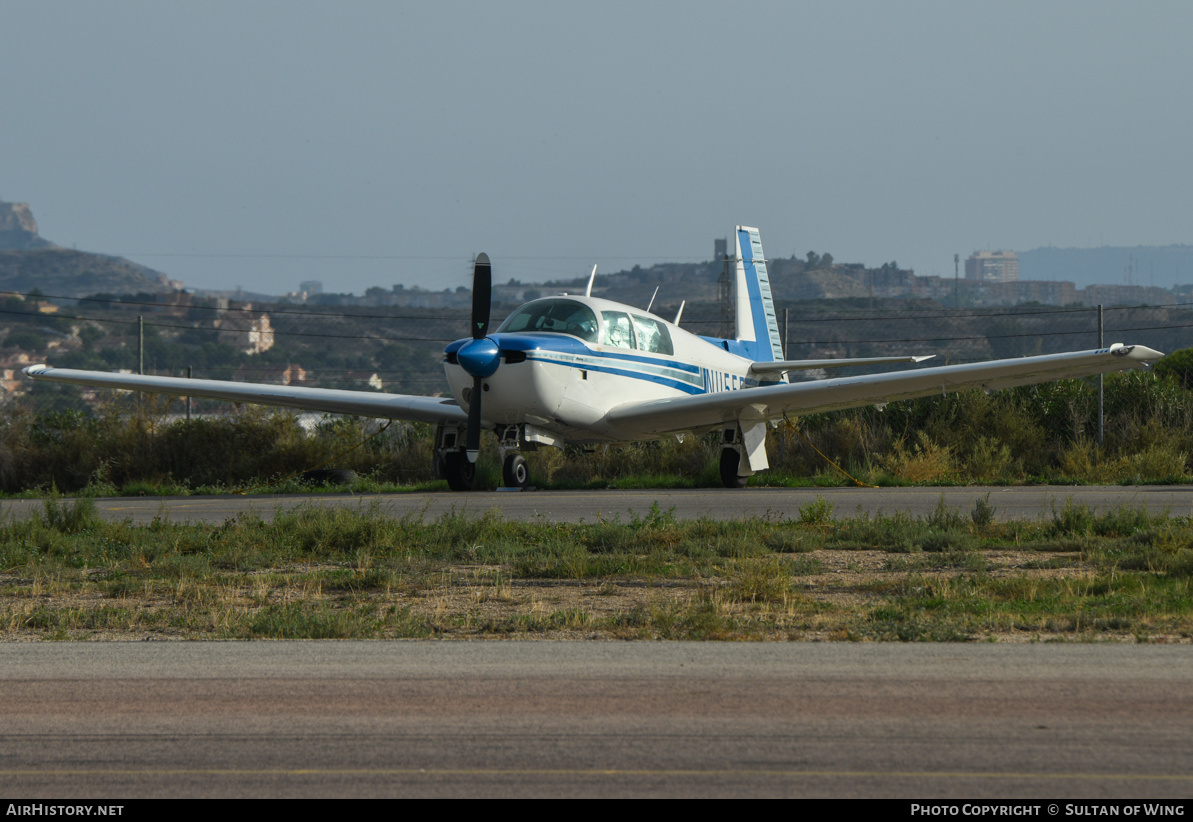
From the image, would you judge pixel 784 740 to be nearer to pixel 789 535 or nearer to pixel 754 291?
pixel 789 535

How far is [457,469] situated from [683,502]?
5218 millimetres

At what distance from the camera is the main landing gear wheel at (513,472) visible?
64.7 ft

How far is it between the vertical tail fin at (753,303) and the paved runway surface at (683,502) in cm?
556

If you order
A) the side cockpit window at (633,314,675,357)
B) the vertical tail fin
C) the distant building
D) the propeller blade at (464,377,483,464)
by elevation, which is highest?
the distant building

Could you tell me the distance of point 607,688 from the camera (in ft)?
19.3

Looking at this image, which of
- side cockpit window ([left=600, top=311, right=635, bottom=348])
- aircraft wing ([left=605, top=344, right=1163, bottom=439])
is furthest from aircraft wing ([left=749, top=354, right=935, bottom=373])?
side cockpit window ([left=600, top=311, right=635, bottom=348])

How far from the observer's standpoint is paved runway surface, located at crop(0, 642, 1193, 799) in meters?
4.39

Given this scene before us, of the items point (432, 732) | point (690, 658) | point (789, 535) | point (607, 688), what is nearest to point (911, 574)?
point (789, 535)

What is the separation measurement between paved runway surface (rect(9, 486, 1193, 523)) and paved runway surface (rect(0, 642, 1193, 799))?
22.8 ft

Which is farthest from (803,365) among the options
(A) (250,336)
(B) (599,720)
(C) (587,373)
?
(A) (250,336)

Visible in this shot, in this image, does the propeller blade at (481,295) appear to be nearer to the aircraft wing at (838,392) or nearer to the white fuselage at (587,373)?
the white fuselage at (587,373)

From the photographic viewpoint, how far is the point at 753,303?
988 inches

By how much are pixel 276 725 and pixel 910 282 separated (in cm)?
17779

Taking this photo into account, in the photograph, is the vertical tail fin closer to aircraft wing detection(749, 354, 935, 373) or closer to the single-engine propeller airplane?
aircraft wing detection(749, 354, 935, 373)
